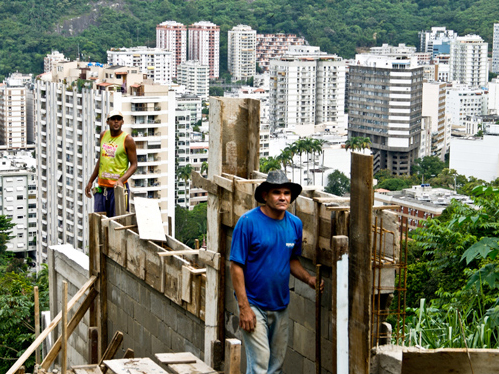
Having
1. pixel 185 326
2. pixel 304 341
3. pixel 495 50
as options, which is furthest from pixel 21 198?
pixel 495 50

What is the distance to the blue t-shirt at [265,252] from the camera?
547cm

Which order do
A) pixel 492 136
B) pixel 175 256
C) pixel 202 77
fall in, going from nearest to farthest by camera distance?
pixel 175 256 < pixel 492 136 < pixel 202 77

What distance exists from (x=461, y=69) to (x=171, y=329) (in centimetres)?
17098

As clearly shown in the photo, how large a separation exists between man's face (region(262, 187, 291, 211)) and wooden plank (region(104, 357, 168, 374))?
182 cm

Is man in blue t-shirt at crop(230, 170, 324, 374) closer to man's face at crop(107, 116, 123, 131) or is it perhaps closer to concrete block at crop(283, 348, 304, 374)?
concrete block at crop(283, 348, 304, 374)

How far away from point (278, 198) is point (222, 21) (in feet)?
605

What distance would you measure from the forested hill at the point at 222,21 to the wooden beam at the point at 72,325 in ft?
483

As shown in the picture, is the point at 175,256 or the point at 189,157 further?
the point at 189,157

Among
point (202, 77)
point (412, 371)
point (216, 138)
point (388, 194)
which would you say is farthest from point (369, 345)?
point (202, 77)

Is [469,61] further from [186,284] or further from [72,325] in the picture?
[186,284]

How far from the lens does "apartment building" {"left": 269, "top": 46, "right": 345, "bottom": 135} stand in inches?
5364

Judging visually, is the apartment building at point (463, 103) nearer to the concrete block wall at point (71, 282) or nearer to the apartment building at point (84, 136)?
the apartment building at point (84, 136)

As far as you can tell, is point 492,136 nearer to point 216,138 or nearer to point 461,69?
point 461,69

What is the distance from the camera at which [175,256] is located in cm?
796
